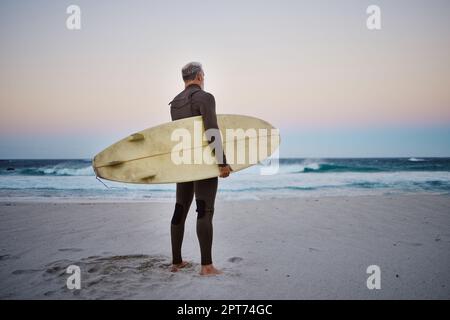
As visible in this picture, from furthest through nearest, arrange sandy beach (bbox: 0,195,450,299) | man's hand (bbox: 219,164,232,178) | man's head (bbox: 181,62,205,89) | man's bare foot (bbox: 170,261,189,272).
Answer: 1. man's bare foot (bbox: 170,261,189,272)
2. man's head (bbox: 181,62,205,89)
3. man's hand (bbox: 219,164,232,178)
4. sandy beach (bbox: 0,195,450,299)

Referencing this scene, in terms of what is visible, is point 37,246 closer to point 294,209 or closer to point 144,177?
point 144,177

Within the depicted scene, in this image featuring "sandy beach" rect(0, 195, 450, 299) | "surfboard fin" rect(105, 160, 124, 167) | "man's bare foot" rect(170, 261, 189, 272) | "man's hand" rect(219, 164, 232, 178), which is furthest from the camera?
"surfboard fin" rect(105, 160, 124, 167)

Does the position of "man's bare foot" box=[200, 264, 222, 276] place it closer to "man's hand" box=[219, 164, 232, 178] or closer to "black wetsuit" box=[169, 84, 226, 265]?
"black wetsuit" box=[169, 84, 226, 265]

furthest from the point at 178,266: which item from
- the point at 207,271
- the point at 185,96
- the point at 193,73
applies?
the point at 193,73

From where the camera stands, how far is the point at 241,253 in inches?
131

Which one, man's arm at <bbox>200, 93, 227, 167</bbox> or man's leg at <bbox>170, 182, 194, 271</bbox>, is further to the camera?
man's leg at <bbox>170, 182, 194, 271</bbox>

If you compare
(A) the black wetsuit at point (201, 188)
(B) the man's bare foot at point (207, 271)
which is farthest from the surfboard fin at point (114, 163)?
(B) the man's bare foot at point (207, 271)

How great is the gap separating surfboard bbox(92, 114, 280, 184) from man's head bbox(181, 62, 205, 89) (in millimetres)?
282

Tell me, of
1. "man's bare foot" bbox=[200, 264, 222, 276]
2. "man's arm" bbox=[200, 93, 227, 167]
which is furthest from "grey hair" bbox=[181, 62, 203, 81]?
"man's bare foot" bbox=[200, 264, 222, 276]

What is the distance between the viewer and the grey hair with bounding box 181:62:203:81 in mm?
2625

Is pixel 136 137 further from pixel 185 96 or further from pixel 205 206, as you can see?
pixel 205 206

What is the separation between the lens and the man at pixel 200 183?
2529mm

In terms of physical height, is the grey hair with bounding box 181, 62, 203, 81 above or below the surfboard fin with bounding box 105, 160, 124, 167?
above

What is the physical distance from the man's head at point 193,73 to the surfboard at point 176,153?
0.28 meters
